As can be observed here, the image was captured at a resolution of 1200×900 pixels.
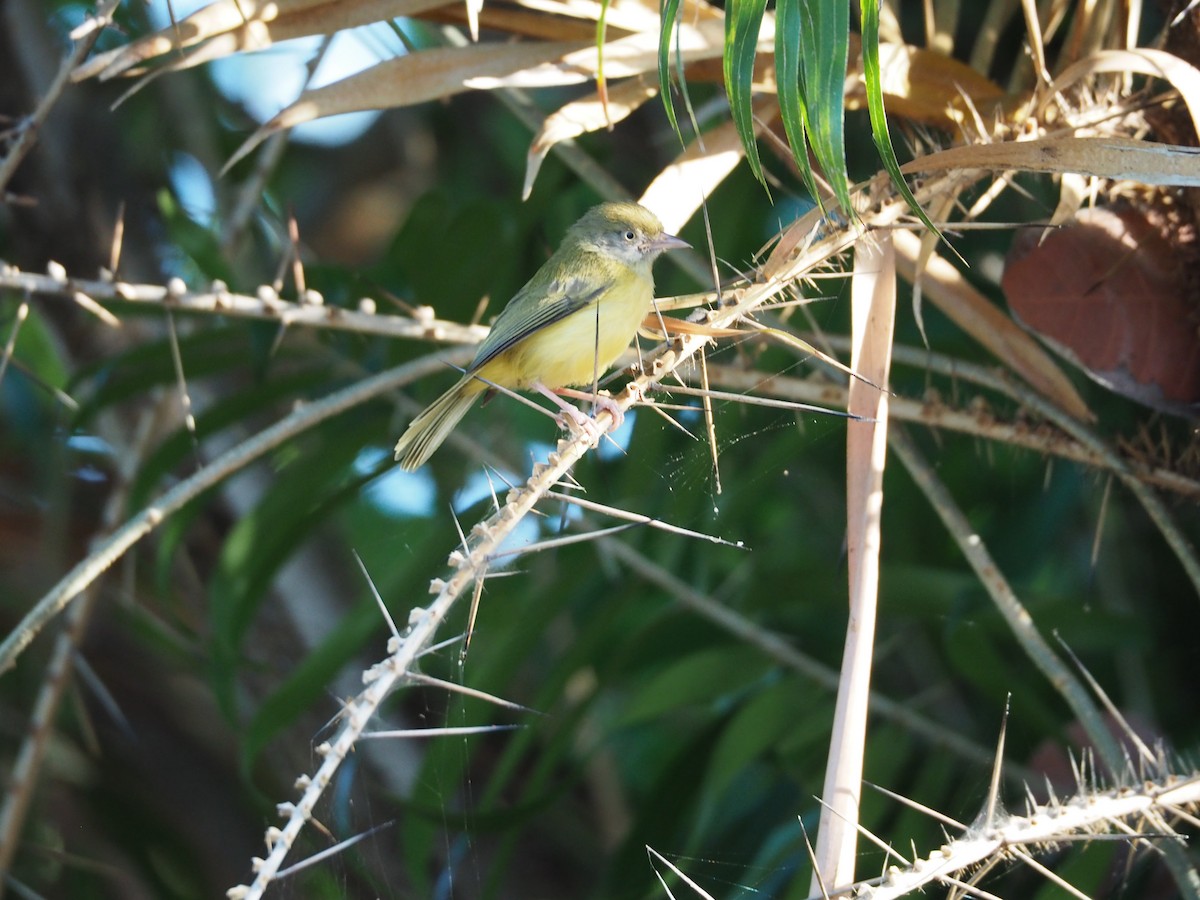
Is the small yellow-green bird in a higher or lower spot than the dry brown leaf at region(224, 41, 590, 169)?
lower

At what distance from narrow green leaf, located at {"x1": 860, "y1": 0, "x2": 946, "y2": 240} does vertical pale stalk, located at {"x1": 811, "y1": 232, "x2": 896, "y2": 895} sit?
256 millimetres

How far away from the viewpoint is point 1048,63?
3.43m

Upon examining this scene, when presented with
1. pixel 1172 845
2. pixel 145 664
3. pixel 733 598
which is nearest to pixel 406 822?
pixel 733 598

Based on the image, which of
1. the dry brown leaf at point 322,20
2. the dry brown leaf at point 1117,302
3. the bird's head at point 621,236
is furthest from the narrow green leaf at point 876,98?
the bird's head at point 621,236

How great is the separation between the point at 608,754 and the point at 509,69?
400 centimetres


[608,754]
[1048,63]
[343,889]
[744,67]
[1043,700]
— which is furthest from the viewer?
[608,754]

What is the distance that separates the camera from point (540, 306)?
11.6ft

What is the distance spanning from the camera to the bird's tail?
10.6 feet

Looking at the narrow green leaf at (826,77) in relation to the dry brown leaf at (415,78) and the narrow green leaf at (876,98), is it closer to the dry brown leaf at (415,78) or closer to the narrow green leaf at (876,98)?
the narrow green leaf at (876,98)

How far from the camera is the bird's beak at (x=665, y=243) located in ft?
11.2

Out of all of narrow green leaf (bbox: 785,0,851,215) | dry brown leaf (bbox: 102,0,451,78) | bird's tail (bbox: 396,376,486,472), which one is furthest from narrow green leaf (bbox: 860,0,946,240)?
bird's tail (bbox: 396,376,486,472)

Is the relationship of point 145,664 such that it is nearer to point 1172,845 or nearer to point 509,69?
point 509,69

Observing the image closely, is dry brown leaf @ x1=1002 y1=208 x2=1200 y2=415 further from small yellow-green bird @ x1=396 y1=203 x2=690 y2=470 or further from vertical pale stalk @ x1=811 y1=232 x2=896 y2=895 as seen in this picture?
small yellow-green bird @ x1=396 y1=203 x2=690 y2=470

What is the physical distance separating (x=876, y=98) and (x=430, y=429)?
1663 millimetres
